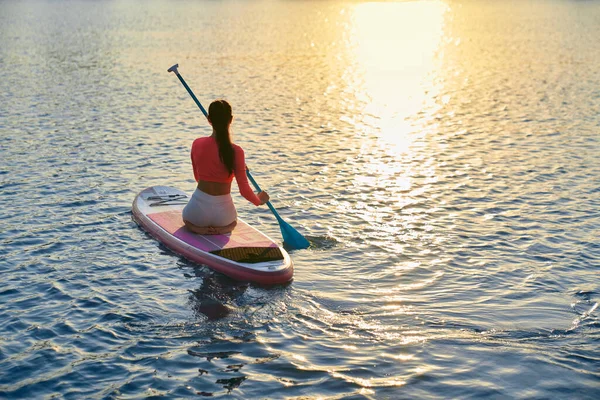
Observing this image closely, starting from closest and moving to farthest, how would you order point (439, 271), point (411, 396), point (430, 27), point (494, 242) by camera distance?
1. point (411, 396)
2. point (439, 271)
3. point (494, 242)
4. point (430, 27)

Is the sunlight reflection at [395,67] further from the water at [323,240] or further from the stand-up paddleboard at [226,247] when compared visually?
the stand-up paddleboard at [226,247]

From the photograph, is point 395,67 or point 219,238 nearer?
point 219,238

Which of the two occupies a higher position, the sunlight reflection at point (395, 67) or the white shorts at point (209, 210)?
the sunlight reflection at point (395, 67)

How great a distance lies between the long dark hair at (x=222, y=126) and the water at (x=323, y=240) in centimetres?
156

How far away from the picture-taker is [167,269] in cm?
1016

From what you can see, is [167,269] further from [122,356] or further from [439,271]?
[439,271]

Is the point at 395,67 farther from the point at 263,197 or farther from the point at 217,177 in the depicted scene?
the point at 217,177

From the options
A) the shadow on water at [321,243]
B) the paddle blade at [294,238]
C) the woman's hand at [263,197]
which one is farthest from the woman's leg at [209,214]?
the shadow on water at [321,243]

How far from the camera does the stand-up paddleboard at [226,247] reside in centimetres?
945

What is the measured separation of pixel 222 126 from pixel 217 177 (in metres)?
0.76

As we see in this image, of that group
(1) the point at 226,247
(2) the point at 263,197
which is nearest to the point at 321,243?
(2) the point at 263,197

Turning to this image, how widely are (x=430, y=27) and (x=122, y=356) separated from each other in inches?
2211

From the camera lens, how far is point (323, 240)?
11.5 metres

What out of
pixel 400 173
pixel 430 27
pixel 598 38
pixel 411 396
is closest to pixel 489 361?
pixel 411 396
